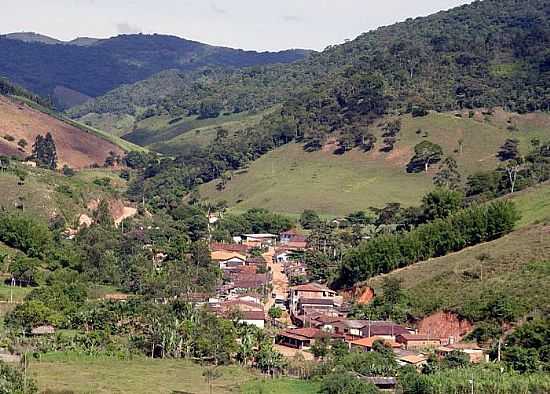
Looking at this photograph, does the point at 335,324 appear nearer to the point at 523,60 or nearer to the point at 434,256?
the point at 434,256

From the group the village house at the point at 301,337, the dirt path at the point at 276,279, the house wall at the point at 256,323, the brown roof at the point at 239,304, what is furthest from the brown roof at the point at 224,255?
the village house at the point at 301,337

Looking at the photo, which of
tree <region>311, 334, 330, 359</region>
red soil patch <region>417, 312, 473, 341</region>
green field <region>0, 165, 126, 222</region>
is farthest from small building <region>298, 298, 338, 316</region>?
green field <region>0, 165, 126, 222</region>

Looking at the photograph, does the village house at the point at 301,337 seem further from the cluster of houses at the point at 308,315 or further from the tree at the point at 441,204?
the tree at the point at 441,204

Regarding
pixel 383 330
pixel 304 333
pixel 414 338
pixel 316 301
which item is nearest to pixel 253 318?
pixel 304 333

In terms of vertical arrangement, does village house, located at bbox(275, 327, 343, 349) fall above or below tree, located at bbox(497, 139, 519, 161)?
below

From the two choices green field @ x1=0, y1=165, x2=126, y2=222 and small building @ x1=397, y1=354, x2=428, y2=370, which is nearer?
small building @ x1=397, y1=354, x2=428, y2=370

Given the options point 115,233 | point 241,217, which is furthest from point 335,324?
point 241,217

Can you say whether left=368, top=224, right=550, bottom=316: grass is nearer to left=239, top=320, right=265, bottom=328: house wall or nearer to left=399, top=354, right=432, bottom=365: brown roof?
left=399, top=354, right=432, bottom=365: brown roof
